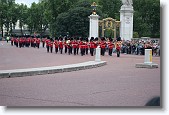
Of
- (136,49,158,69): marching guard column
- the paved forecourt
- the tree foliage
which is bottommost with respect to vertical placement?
the paved forecourt

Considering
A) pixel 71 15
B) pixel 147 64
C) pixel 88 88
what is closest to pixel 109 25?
pixel 147 64

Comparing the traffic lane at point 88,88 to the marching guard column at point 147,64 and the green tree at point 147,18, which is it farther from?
the green tree at point 147,18

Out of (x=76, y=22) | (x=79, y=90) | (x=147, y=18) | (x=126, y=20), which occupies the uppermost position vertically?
(x=147, y=18)

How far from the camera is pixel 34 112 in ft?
23.2

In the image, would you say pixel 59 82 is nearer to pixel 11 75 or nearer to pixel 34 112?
pixel 11 75

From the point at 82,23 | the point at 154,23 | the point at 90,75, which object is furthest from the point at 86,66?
the point at 82,23

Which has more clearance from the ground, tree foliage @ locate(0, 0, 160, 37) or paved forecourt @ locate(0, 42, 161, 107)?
tree foliage @ locate(0, 0, 160, 37)

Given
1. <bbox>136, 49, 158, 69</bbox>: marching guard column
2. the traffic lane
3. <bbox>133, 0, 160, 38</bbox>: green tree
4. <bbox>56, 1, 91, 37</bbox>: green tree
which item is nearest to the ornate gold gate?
<bbox>133, 0, 160, 38</bbox>: green tree

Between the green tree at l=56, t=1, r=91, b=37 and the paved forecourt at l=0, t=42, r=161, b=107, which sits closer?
the paved forecourt at l=0, t=42, r=161, b=107

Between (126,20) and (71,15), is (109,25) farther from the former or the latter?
(71,15)

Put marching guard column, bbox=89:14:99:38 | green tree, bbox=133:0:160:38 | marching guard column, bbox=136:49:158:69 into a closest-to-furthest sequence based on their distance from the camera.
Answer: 1. marching guard column, bbox=136:49:158:69
2. marching guard column, bbox=89:14:99:38
3. green tree, bbox=133:0:160:38

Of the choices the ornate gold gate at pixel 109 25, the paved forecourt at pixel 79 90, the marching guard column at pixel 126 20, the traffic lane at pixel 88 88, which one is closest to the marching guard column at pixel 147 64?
the traffic lane at pixel 88 88

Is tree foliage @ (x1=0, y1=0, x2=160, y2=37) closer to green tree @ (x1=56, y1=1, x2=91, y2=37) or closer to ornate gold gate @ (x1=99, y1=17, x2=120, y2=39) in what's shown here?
green tree @ (x1=56, y1=1, x2=91, y2=37)

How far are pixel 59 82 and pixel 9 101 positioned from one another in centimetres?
316
